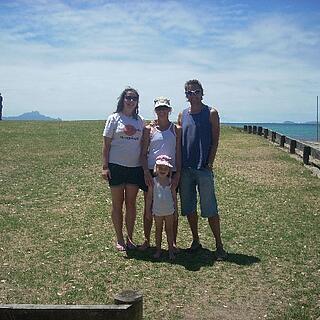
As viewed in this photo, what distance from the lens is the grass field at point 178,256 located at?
18.4ft

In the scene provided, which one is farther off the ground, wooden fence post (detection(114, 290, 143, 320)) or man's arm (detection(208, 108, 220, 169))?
man's arm (detection(208, 108, 220, 169))

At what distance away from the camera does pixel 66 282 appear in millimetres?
6109

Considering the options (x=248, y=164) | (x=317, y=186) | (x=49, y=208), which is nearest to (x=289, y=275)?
(x=49, y=208)

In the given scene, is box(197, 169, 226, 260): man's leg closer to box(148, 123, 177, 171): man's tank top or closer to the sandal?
box(148, 123, 177, 171): man's tank top

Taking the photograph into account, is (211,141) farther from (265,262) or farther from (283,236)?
(283,236)

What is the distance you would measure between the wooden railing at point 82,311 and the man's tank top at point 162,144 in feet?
11.0

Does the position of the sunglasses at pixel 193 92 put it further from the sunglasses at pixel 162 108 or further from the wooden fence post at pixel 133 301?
the wooden fence post at pixel 133 301

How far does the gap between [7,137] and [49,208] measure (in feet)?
55.5

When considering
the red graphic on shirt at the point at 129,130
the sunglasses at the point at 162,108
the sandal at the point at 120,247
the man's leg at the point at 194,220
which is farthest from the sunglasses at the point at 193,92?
the sandal at the point at 120,247

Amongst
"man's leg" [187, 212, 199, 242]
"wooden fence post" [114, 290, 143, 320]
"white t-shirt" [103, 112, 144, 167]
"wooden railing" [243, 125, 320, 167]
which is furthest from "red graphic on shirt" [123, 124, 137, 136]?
"wooden railing" [243, 125, 320, 167]

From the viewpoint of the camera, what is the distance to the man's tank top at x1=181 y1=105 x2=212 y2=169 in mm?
6844

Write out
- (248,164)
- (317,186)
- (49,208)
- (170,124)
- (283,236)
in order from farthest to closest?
(248,164) → (317,186) → (49,208) → (283,236) → (170,124)

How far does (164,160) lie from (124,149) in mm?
653

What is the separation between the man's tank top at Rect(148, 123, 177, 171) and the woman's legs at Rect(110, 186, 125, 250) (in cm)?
65
